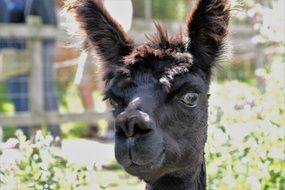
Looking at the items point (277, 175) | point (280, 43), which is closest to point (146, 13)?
point (280, 43)

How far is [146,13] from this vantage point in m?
13.3

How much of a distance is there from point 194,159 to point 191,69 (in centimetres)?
47

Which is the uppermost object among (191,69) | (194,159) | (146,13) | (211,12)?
(211,12)

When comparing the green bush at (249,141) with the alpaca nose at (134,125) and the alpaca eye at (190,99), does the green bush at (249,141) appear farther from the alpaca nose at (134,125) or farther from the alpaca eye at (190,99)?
the alpaca nose at (134,125)

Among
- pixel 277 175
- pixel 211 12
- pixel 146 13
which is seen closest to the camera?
pixel 211 12

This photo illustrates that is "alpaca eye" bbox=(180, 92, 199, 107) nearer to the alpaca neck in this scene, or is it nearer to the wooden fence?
the alpaca neck

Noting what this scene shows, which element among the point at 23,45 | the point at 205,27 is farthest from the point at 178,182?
the point at 23,45

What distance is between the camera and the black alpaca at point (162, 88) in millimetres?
3447

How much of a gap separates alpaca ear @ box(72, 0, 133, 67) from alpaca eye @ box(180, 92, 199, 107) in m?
0.52

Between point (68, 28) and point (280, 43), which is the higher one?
point (68, 28)

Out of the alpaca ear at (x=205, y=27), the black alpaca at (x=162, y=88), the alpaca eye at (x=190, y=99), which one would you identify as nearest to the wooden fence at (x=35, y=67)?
the black alpaca at (x=162, y=88)

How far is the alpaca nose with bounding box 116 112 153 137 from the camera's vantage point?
3355 millimetres

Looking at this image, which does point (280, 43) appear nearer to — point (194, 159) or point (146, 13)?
point (194, 159)

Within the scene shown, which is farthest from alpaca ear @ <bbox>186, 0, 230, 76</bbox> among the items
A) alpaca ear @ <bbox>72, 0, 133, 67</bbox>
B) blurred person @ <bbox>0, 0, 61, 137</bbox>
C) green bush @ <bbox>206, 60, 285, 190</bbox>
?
blurred person @ <bbox>0, 0, 61, 137</bbox>
